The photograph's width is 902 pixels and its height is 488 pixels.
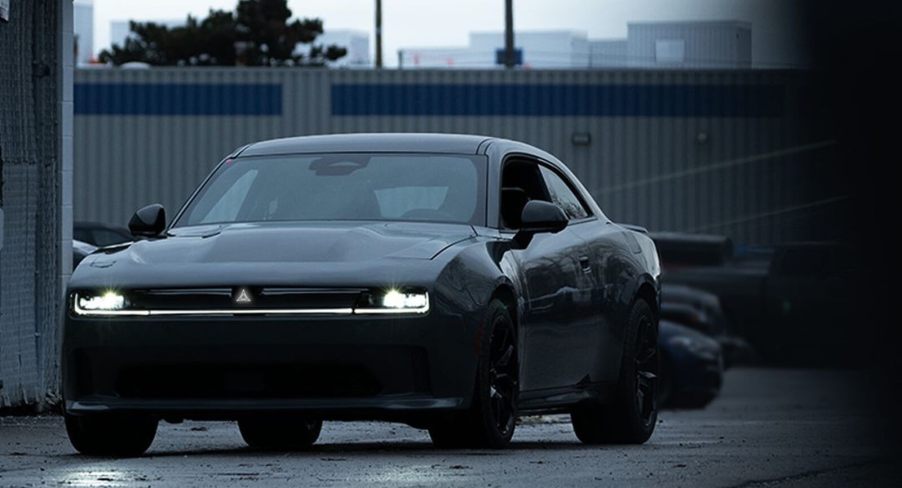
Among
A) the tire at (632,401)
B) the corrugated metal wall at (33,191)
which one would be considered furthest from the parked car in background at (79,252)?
the tire at (632,401)

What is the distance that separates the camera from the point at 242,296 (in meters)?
7.05

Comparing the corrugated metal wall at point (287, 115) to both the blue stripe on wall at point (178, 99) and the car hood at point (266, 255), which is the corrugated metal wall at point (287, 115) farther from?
the car hood at point (266, 255)

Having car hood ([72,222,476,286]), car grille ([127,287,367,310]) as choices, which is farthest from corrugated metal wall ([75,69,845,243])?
car grille ([127,287,367,310])

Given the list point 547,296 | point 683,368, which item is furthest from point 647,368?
point 683,368

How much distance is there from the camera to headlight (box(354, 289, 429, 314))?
7.08m

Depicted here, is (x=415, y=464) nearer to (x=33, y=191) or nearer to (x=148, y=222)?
(x=148, y=222)

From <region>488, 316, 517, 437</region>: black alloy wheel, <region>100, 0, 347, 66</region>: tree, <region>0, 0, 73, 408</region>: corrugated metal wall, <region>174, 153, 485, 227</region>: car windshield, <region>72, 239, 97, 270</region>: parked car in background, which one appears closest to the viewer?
<region>488, 316, 517, 437</region>: black alloy wheel

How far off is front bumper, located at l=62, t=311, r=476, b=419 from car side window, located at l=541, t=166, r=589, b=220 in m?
1.88

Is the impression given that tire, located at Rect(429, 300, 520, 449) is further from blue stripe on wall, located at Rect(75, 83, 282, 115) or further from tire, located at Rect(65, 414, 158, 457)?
blue stripe on wall, located at Rect(75, 83, 282, 115)

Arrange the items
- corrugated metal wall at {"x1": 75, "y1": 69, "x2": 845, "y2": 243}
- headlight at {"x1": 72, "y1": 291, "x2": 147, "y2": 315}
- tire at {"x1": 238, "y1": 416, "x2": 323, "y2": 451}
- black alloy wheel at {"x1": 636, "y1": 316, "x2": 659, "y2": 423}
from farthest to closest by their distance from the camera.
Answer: corrugated metal wall at {"x1": 75, "y1": 69, "x2": 845, "y2": 243} < black alloy wheel at {"x1": 636, "y1": 316, "x2": 659, "y2": 423} < tire at {"x1": 238, "y1": 416, "x2": 323, "y2": 451} < headlight at {"x1": 72, "y1": 291, "x2": 147, "y2": 315}

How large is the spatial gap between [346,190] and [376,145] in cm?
38

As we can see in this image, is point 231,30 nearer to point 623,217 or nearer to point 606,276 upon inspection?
point 623,217

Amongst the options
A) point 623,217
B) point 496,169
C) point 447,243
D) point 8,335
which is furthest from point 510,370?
point 623,217

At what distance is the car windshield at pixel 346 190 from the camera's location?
8.13m
